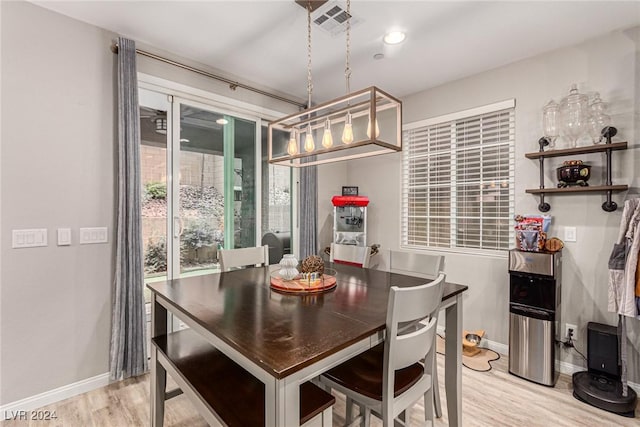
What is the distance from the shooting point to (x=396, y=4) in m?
2.06

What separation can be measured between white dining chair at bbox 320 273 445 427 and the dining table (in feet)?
0.29

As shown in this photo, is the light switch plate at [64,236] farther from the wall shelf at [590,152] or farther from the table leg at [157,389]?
the wall shelf at [590,152]

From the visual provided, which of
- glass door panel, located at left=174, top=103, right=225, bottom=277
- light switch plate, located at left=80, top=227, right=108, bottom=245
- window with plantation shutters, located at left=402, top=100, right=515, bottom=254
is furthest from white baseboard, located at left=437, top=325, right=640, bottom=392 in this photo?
light switch plate, located at left=80, top=227, right=108, bottom=245

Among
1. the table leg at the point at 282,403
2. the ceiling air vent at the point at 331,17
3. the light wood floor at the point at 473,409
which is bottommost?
the light wood floor at the point at 473,409

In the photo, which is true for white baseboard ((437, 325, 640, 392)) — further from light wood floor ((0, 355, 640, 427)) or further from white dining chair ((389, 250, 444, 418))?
white dining chair ((389, 250, 444, 418))

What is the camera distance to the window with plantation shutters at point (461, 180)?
2947 mm

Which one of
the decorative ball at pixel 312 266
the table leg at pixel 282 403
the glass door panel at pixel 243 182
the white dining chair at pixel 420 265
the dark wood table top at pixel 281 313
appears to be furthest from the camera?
the glass door panel at pixel 243 182

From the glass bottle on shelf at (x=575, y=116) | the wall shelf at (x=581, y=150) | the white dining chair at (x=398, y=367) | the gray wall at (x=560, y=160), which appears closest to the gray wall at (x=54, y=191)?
the white dining chair at (x=398, y=367)

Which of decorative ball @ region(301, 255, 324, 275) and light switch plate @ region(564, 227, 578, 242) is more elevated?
light switch plate @ region(564, 227, 578, 242)

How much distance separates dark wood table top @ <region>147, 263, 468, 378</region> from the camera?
1027 mm

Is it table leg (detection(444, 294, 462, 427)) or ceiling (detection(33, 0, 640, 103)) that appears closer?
table leg (detection(444, 294, 462, 427))

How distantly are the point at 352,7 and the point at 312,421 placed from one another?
93.6 inches

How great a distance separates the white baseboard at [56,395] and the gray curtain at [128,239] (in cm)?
12

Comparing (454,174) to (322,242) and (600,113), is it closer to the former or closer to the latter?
(600,113)
